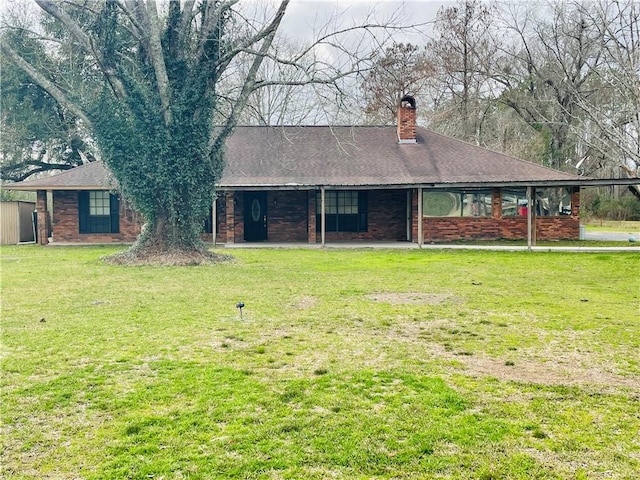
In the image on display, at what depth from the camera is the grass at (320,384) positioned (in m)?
2.81

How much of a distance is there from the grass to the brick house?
34.0 feet

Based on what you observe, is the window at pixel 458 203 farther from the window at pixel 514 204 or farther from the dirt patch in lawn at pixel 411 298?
the dirt patch in lawn at pixel 411 298

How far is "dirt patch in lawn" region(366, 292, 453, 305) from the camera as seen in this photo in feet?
25.0

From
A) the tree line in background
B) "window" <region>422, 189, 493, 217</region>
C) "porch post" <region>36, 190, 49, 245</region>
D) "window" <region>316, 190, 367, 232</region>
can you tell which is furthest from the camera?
"window" <region>316, 190, 367, 232</region>

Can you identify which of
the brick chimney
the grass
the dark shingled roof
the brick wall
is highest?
the brick chimney

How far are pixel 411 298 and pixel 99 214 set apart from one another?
15.7 meters

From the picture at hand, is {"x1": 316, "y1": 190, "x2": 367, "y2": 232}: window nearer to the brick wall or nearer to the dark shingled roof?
the dark shingled roof

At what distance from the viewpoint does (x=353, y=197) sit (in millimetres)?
19891

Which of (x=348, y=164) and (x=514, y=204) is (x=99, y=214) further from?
(x=514, y=204)

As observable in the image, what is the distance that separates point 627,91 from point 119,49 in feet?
64.5

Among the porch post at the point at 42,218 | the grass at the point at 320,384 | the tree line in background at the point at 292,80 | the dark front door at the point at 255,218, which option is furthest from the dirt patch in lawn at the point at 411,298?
the porch post at the point at 42,218

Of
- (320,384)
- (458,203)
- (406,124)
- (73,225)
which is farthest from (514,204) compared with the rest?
(320,384)

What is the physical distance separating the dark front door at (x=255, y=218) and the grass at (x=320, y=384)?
11.8 metres

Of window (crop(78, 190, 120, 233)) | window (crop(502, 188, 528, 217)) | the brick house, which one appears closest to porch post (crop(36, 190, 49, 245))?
the brick house
